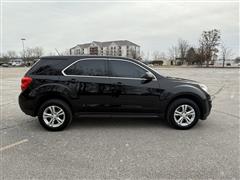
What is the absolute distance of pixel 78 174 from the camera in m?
2.93

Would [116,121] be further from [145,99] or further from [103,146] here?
[103,146]

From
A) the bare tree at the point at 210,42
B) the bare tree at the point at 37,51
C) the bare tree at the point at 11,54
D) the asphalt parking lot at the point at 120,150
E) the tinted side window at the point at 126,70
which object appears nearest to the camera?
the asphalt parking lot at the point at 120,150

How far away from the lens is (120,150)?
3689 mm

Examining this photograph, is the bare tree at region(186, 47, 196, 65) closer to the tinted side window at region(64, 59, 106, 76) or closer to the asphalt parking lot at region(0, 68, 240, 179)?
the asphalt parking lot at region(0, 68, 240, 179)

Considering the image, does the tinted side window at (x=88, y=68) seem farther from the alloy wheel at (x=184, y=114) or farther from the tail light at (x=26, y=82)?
Answer: the alloy wheel at (x=184, y=114)

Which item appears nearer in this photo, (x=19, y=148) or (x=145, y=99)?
(x=19, y=148)

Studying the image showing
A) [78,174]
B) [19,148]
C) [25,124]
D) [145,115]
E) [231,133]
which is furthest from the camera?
[25,124]

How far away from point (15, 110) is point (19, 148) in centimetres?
328

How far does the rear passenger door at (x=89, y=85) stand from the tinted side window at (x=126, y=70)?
0.71 feet

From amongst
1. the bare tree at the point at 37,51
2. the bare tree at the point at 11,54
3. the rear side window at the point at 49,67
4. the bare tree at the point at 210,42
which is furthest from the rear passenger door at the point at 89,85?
the bare tree at the point at 11,54

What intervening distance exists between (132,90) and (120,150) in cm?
152

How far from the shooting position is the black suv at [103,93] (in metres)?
4.66

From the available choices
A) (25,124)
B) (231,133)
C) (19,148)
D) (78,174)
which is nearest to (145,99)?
(231,133)

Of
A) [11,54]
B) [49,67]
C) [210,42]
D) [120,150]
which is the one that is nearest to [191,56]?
[210,42]
